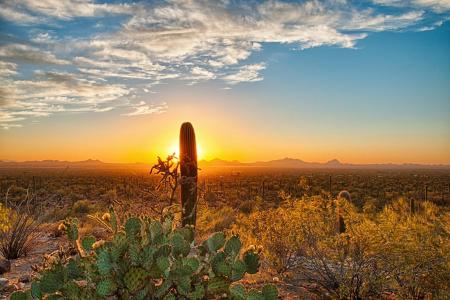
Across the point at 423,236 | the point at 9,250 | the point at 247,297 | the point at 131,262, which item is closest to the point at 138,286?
the point at 131,262

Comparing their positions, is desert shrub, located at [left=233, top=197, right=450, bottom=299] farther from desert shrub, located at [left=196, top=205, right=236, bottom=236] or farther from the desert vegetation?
desert shrub, located at [left=196, top=205, right=236, bottom=236]

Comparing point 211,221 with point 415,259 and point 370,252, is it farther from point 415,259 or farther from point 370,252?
point 415,259

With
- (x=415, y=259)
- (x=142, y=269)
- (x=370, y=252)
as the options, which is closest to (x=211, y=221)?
(x=370, y=252)

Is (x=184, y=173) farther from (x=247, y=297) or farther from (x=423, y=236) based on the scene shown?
(x=247, y=297)

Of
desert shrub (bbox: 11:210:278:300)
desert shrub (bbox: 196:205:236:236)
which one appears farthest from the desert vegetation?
desert shrub (bbox: 196:205:236:236)

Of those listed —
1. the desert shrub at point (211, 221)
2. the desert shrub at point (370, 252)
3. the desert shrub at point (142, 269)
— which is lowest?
the desert shrub at point (211, 221)

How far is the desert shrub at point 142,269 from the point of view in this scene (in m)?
3.25

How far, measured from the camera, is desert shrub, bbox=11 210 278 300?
325 cm

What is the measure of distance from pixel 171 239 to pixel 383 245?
12.4ft

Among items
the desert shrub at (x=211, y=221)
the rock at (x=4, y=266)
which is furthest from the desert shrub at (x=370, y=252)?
the desert shrub at (x=211, y=221)

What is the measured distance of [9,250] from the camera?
976cm

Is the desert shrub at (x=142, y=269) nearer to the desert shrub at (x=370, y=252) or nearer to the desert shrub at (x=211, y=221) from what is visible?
the desert shrub at (x=370, y=252)

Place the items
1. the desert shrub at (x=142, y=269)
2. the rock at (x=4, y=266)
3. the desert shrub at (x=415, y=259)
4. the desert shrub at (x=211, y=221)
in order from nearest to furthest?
the desert shrub at (x=142, y=269)
the desert shrub at (x=415, y=259)
the rock at (x=4, y=266)
the desert shrub at (x=211, y=221)

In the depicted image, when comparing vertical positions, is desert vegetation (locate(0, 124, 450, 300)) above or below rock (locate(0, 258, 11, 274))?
above
